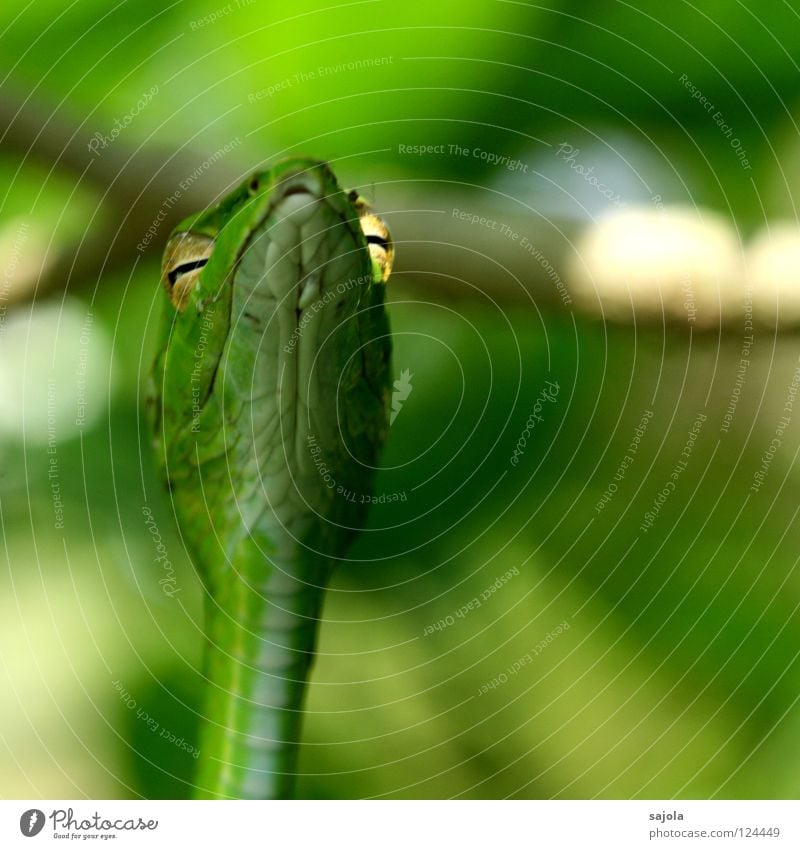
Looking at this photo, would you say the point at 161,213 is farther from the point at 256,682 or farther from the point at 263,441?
the point at 256,682

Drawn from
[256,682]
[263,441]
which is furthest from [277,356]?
[256,682]

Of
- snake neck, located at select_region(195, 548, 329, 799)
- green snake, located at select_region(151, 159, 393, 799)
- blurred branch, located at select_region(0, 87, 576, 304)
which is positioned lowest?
snake neck, located at select_region(195, 548, 329, 799)

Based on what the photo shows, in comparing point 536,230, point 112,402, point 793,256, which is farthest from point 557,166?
point 112,402

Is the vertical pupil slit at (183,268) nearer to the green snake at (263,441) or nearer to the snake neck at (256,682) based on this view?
the green snake at (263,441)
